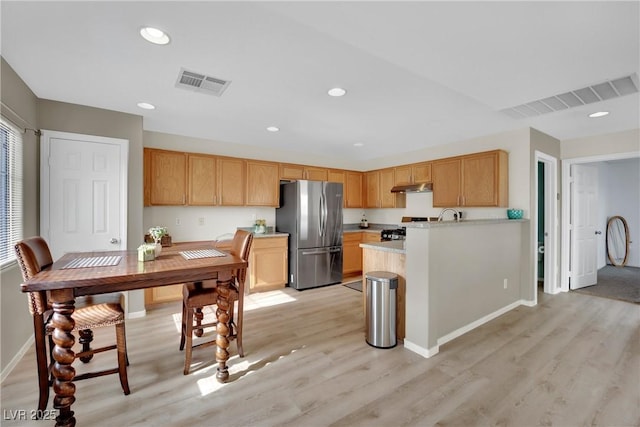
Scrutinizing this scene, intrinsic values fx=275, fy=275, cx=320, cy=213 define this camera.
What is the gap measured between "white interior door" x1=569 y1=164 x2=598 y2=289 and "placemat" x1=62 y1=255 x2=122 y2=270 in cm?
588

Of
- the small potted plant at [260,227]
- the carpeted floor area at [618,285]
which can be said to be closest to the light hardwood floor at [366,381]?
the carpeted floor area at [618,285]

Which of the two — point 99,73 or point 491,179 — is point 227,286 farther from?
point 491,179

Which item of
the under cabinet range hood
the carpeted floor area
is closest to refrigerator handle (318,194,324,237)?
the under cabinet range hood

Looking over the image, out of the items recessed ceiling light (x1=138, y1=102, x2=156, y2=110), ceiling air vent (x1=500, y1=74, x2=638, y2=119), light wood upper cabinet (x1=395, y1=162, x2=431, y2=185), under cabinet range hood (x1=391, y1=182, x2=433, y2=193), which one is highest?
recessed ceiling light (x1=138, y1=102, x2=156, y2=110)

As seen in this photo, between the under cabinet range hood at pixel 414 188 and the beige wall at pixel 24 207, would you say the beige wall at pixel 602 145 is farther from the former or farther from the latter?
the beige wall at pixel 24 207

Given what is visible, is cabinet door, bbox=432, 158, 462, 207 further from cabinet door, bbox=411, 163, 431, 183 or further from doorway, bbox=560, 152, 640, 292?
doorway, bbox=560, 152, 640, 292

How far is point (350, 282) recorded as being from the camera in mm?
4906

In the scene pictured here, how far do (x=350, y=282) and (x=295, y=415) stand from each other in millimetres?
3282

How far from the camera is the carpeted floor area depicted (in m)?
4.02

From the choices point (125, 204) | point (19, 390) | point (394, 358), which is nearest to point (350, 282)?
point (394, 358)

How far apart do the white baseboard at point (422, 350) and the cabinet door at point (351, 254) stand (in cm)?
258

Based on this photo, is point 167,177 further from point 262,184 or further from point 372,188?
point 372,188

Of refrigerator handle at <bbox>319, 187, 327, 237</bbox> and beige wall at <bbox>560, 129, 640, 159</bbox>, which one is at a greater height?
beige wall at <bbox>560, 129, 640, 159</bbox>

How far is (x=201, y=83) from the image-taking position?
2.46 m
